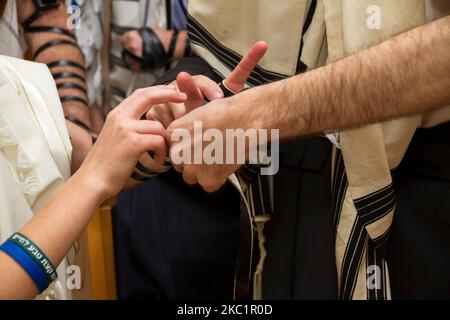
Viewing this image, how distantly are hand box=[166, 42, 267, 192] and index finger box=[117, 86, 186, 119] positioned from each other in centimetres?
4

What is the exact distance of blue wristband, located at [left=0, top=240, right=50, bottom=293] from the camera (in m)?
0.68

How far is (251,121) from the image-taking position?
86 centimetres

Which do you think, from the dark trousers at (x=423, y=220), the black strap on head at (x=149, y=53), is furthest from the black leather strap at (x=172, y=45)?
the dark trousers at (x=423, y=220)

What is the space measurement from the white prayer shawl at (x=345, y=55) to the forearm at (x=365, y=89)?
0.06 metres

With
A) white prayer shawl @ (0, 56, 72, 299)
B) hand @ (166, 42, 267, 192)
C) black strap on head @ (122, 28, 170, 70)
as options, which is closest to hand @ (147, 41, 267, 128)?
hand @ (166, 42, 267, 192)

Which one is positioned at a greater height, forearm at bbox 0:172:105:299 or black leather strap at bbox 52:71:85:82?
black leather strap at bbox 52:71:85:82

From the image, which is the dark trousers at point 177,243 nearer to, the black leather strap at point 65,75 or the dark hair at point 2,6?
the black leather strap at point 65,75

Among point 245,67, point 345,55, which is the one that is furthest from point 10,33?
point 345,55

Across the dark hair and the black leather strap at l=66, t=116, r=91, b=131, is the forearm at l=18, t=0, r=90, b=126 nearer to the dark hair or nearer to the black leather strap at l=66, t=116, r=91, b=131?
the black leather strap at l=66, t=116, r=91, b=131

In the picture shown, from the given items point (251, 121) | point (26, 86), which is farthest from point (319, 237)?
point (26, 86)

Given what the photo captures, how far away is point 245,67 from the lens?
0.90 metres

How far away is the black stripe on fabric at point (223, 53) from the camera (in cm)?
102
